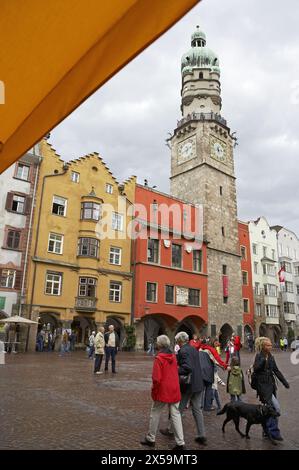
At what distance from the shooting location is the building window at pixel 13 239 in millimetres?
28583

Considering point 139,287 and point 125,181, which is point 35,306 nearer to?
point 139,287

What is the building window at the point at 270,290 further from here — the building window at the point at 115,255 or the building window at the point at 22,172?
the building window at the point at 22,172

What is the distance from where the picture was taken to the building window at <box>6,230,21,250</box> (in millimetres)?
28583

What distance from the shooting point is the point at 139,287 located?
3419 cm

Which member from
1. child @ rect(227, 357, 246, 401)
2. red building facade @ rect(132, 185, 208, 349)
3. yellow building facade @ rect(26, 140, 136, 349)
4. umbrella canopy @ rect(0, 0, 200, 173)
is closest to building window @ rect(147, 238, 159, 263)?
red building facade @ rect(132, 185, 208, 349)

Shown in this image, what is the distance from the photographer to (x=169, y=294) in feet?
119

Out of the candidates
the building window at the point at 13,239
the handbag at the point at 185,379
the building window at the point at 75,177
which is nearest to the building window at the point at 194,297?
the building window at the point at 75,177

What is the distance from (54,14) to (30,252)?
95.6 ft

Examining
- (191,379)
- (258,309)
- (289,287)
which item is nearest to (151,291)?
(258,309)

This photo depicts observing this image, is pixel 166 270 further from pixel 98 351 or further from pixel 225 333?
pixel 98 351

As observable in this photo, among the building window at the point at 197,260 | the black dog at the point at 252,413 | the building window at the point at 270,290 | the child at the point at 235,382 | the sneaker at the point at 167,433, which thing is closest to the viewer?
the black dog at the point at 252,413

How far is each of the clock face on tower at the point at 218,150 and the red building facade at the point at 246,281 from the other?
9293mm

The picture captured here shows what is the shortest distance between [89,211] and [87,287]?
22.2 feet
